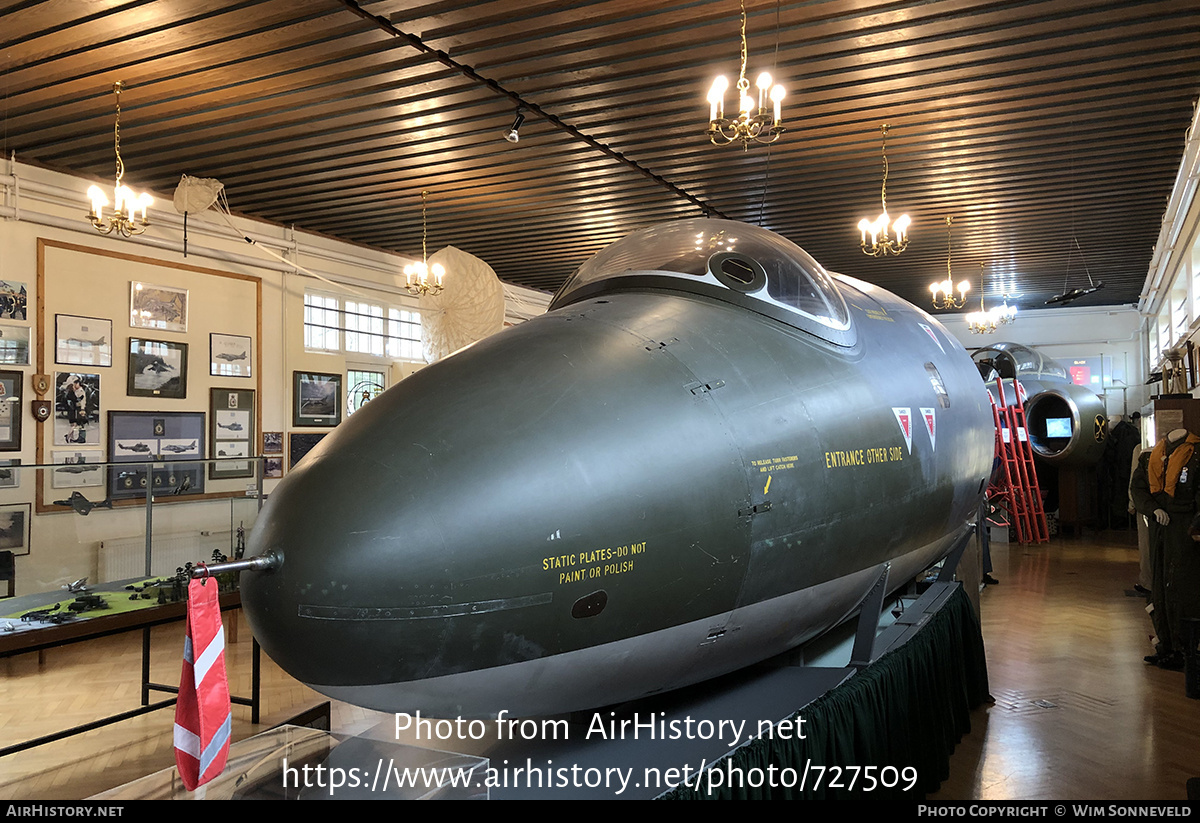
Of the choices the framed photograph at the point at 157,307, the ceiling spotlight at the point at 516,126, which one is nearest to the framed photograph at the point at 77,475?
the framed photograph at the point at 157,307

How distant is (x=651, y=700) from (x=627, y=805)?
73 centimetres

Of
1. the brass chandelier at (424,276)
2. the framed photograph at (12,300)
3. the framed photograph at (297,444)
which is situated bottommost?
the framed photograph at (297,444)

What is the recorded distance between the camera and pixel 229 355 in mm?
9961

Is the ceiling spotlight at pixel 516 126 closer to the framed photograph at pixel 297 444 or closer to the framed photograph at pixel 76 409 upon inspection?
the framed photograph at pixel 76 409

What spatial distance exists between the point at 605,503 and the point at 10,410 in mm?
7920

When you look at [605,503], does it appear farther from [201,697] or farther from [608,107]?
[608,107]

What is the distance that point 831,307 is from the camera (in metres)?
3.42

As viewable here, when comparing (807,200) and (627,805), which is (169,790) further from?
(807,200)

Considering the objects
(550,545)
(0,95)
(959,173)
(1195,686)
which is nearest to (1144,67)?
(959,173)

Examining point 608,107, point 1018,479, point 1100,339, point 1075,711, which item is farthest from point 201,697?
point 1100,339

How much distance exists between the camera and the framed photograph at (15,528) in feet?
16.1

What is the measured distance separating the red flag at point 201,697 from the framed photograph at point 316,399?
30.4 ft

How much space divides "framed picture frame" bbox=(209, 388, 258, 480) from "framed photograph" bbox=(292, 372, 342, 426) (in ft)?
2.31

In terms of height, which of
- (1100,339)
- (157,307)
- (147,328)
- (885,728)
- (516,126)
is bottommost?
(885,728)
